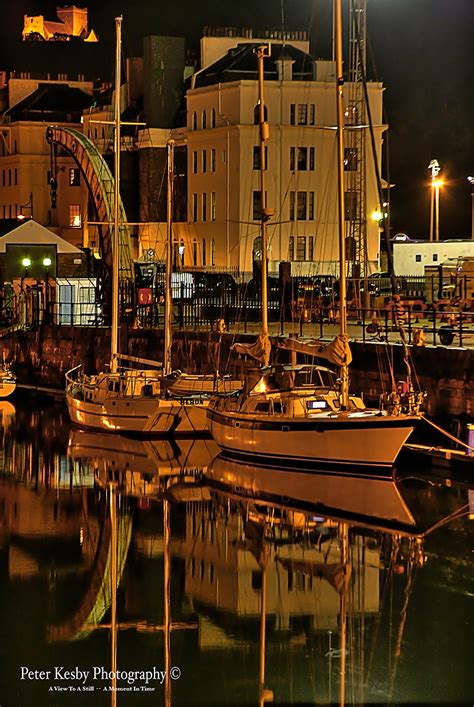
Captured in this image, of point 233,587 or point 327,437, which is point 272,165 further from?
point 233,587

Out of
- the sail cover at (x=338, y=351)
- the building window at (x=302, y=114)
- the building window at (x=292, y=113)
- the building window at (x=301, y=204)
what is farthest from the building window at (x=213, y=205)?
the sail cover at (x=338, y=351)

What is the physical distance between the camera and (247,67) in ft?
263

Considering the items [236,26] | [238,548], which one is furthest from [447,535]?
[236,26]

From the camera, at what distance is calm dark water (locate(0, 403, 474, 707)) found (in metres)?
18.2

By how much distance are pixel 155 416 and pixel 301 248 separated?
38.9 meters

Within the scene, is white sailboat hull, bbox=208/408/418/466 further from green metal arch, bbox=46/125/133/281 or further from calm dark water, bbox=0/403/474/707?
green metal arch, bbox=46/125/133/281

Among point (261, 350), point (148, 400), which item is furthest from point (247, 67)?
point (261, 350)

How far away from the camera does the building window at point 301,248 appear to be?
Result: 7730 cm

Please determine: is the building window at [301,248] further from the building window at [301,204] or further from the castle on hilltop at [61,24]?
the castle on hilltop at [61,24]

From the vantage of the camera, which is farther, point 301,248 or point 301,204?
point 301,204

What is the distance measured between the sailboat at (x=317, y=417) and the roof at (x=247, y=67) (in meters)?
43.1

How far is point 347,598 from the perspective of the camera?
73.5ft

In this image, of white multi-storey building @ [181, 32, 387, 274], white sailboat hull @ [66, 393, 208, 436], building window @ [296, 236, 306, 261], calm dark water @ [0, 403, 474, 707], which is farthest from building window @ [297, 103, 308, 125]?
calm dark water @ [0, 403, 474, 707]

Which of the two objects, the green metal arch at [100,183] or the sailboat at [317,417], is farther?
the green metal arch at [100,183]
